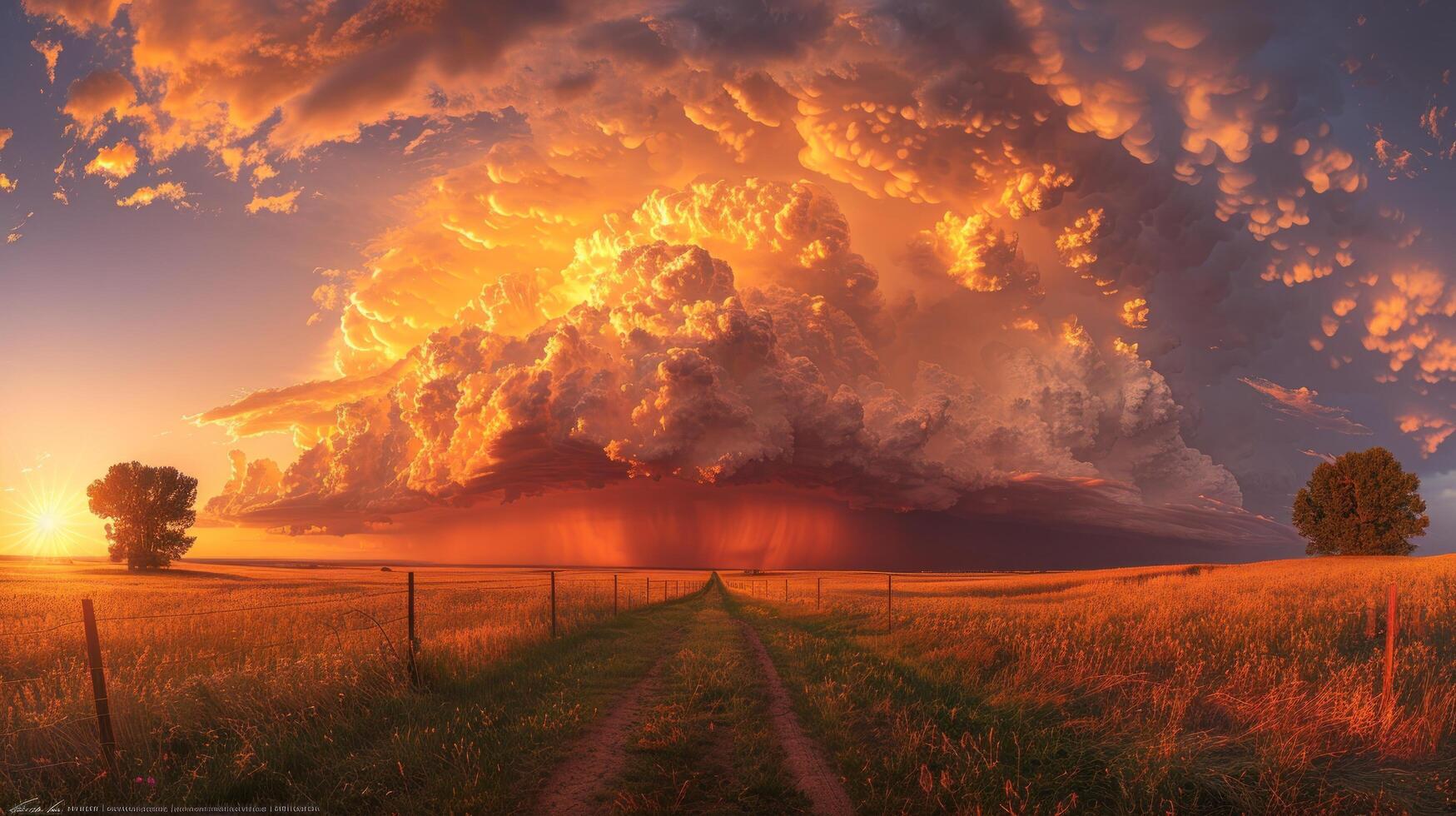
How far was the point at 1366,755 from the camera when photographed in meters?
8.86

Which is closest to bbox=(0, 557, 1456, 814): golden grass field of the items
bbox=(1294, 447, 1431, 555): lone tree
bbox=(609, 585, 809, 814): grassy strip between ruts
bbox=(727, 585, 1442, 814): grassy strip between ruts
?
bbox=(727, 585, 1442, 814): grassy strip between ruts

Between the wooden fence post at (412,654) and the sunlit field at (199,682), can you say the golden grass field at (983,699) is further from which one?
the wooden fence post at (412,654)

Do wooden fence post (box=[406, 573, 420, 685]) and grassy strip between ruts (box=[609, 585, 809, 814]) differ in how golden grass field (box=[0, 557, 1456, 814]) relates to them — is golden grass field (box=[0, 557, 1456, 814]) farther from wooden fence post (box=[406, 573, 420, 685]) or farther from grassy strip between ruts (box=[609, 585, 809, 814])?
grassy strip between ruts (box=[609, 585, 809, 814])

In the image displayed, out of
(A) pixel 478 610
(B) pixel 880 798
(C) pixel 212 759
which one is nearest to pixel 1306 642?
(B) pixel 880 798

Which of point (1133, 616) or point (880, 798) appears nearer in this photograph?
point (880, 798)

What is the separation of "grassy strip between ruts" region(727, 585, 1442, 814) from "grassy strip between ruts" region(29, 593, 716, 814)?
3.83m

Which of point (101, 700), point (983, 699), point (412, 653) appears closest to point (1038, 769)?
point (983, 699)

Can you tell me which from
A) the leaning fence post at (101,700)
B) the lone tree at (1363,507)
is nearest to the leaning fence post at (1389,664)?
the leaning fence post at (101,700)

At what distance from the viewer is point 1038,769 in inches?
325

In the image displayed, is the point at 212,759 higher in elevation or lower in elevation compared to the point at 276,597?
higher

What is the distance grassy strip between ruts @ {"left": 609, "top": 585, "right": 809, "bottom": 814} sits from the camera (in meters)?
7.52

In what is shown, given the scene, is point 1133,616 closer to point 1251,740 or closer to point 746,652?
point 746,652

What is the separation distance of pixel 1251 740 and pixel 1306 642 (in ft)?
26.0

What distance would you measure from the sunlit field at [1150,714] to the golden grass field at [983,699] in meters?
0.04
